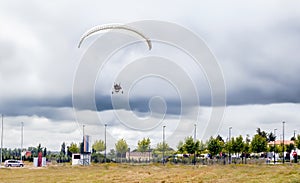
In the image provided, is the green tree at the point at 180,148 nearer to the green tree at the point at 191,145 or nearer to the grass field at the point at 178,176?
the green tree at the point at 191,145

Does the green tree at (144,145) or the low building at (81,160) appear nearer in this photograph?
the low building at (81,160)

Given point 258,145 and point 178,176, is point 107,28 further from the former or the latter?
point 258,145

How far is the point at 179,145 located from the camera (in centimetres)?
11762

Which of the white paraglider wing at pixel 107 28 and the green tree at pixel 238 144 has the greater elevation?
the white paraglider wing at pixel 107 28

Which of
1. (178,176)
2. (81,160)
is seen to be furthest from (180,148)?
(178,176)

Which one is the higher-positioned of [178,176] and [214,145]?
[214,145]

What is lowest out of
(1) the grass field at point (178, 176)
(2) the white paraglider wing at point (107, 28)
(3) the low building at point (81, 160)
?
(3) the low building at point (81, 160)

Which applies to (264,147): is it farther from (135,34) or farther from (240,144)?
(135,34)

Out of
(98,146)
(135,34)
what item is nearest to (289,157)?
(98,146)

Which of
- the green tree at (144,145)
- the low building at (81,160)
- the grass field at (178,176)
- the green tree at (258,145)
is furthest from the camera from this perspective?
the green tree at (144,145)

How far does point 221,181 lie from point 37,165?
205ft

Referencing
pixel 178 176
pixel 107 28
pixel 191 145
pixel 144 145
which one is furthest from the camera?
pixel 144 145

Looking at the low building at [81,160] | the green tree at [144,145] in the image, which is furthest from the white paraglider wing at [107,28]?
the green tree at [144,145]

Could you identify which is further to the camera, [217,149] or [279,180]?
[217,149]
